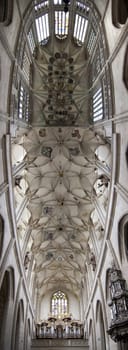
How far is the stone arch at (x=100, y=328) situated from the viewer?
20375 mm

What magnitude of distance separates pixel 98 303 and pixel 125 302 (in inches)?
324

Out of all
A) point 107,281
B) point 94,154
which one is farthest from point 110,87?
point 107,281

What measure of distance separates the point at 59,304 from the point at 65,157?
58.2ft

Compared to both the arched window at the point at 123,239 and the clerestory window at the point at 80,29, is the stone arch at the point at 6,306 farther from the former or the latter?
the clerestory window at the point at 80,29

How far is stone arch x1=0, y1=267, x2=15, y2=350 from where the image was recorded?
1714 cm

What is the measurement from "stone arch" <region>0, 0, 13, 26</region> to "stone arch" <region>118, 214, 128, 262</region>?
9.98 m

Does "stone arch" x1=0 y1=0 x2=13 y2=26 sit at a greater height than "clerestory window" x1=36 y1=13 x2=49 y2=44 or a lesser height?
lesser

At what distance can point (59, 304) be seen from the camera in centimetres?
3164

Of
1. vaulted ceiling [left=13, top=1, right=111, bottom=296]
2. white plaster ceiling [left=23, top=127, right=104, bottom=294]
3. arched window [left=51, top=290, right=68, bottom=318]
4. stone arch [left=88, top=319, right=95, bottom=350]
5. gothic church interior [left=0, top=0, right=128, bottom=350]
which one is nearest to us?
gothic church interior [left=0, top=0, right=128, bottom=350]

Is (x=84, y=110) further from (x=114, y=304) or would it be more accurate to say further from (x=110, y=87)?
(x=114, y=304)

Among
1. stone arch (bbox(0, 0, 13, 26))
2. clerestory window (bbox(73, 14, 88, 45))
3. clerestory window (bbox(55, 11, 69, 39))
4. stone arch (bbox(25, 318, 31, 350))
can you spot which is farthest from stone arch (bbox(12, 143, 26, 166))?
stone arch (bbox(25, 318, 31, 350))

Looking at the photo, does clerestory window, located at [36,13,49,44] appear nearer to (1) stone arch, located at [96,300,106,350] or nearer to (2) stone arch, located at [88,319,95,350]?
(1) stone arch, located at [96,300,106,350]

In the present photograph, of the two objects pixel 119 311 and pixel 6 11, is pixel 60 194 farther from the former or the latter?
pixel 6 11

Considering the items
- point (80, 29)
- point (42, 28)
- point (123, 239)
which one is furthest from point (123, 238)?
point (42, 28)
